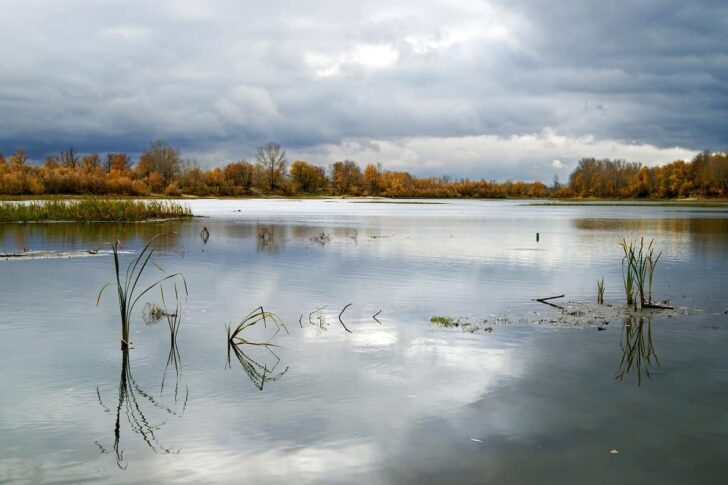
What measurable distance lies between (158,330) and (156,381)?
354 centimetres

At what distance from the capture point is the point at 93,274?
2231 centimetres

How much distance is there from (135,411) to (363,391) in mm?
3249

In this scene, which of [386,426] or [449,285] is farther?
[449,285]

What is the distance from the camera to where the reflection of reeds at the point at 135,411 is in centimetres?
790

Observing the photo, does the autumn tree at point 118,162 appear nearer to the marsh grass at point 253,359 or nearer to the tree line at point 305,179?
the tree line at point 305,179

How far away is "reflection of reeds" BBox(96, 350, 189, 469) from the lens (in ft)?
25.9

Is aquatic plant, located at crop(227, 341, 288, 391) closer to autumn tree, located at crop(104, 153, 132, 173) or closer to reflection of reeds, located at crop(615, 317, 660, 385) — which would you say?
reflection of reeds, located at crop(615, 317, 660, 385)

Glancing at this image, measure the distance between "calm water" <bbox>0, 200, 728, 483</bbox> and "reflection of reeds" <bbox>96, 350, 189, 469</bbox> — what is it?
4 cm

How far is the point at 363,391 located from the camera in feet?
32.3

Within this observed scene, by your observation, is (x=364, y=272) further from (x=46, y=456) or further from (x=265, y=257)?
(x=46, y=456)

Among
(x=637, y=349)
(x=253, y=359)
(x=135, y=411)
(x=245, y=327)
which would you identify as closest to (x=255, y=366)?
(x=253, y=359)

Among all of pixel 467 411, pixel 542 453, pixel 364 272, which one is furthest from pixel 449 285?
pixel 542 453

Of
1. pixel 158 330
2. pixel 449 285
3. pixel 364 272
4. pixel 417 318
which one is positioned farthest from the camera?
pixel 364 272

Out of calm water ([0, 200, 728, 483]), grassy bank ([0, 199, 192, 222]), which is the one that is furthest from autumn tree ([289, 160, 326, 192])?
calm water ([0, 200, 728, 483])
